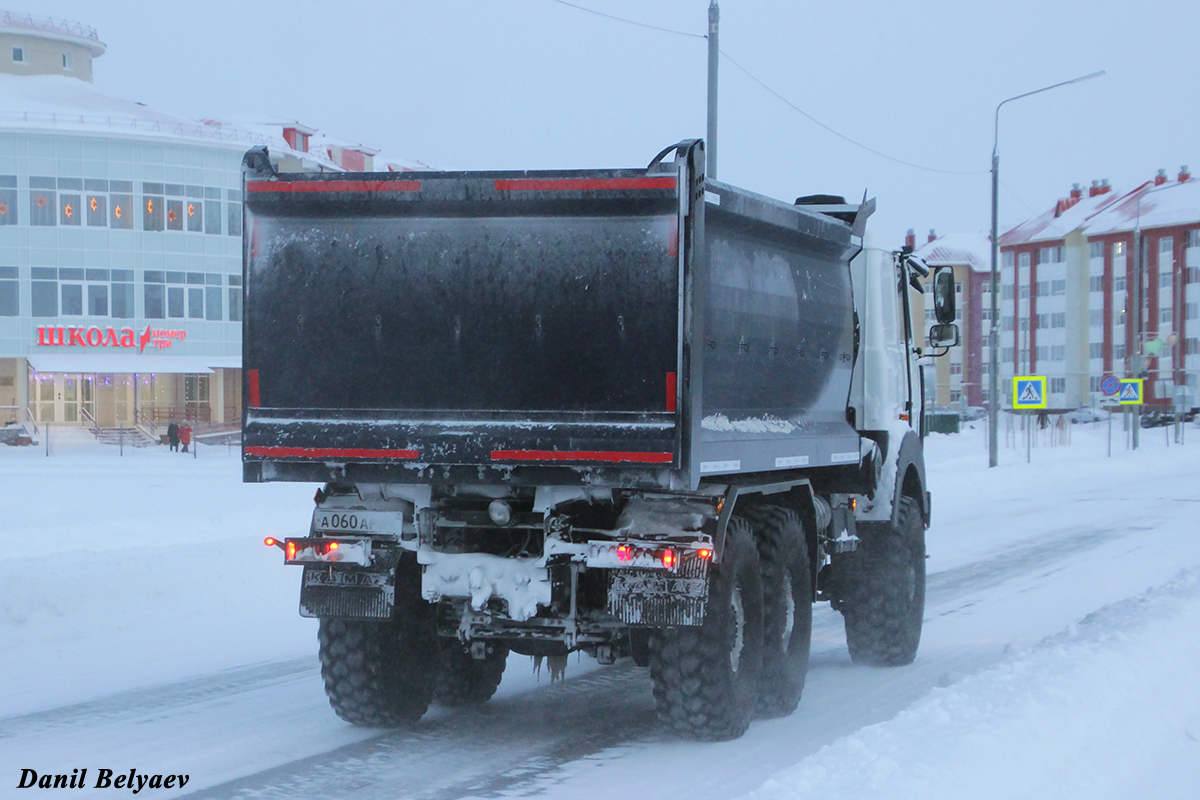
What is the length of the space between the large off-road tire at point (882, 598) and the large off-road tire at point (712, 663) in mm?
2538

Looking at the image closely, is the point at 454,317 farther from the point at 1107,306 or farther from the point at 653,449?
the point at 1107,306

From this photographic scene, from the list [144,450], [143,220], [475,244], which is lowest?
[144,450]

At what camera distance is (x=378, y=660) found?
7.23m

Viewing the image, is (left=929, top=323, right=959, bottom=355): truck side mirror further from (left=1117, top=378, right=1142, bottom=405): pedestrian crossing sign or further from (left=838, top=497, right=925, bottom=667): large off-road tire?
(left=1117, top=378, right=1142, bottom=405): pedestrian crossing sign

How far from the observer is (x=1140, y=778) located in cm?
612

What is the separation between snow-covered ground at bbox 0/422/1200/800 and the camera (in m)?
5.98

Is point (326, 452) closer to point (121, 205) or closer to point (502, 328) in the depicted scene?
point (502, 328)

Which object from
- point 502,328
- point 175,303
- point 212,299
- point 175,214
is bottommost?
point 502,328

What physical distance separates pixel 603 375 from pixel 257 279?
1.84 meters

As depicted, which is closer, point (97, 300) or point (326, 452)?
point (326, 452)

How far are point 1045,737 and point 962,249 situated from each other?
389ft

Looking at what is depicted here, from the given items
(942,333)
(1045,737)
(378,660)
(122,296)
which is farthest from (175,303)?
(1045,737)

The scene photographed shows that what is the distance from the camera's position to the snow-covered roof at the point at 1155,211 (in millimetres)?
96562

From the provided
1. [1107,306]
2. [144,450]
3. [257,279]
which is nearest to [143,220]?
[144,450]
